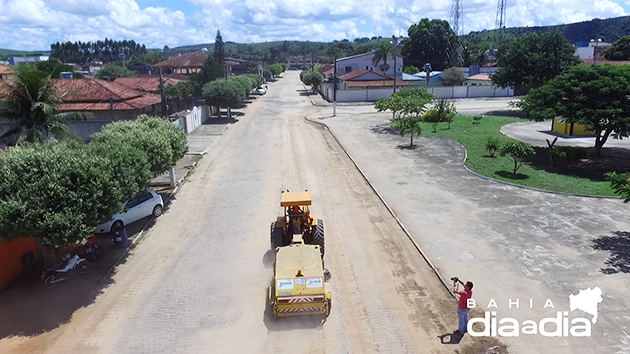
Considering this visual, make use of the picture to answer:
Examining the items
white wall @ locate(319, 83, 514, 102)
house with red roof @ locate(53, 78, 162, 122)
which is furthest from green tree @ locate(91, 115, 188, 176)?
white wall @ locate(319, 83, 514, 102)

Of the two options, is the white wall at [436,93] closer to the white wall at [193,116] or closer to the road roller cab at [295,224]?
the white wall at [193,116]

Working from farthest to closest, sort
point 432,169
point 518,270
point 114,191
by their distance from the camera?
point 432,169 < point 518,270 < point 114,191

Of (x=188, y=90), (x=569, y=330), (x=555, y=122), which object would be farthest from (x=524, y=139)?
(x=188, y=90)

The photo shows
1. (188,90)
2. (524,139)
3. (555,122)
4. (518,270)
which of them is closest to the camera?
(518,270)

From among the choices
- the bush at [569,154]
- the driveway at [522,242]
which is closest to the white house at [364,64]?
the bush at [569,154]

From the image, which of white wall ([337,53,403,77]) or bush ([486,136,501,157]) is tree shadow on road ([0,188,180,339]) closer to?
bush ([486,136,501,157])

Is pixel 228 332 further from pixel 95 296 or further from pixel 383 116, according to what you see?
pixel 383 116

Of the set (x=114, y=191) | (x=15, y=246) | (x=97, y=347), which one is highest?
(x=114, y=191)
